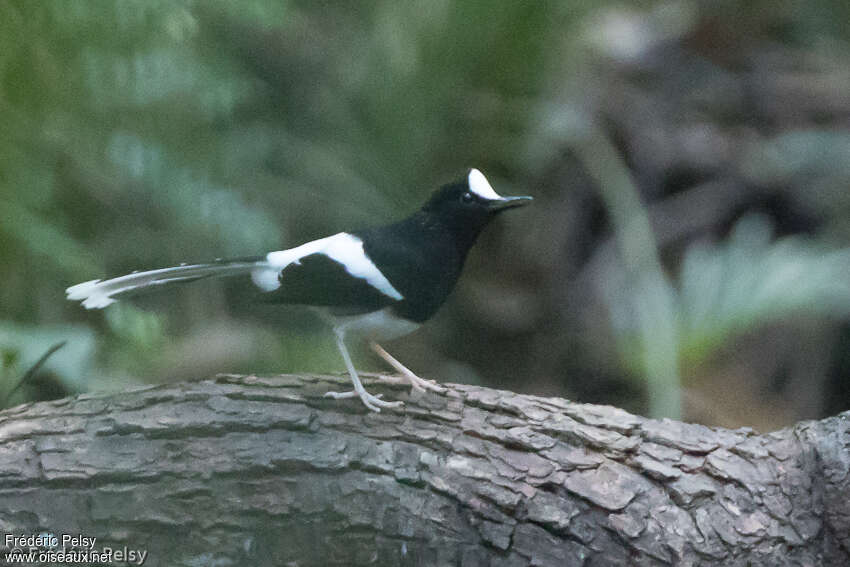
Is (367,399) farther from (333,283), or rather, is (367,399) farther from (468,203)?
(468,203)

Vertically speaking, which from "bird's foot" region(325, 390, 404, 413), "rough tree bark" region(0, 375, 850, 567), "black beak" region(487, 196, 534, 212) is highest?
"black beak" region(487, 196, 534, 212)

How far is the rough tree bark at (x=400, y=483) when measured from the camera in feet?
6.72

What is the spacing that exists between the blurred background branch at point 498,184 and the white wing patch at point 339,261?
1.85 ft

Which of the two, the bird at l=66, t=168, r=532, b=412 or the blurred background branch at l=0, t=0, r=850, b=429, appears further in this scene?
the blurred background branch at l=0, t=0, r=850, b=429

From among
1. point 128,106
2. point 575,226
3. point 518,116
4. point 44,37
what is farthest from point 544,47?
point 44,37

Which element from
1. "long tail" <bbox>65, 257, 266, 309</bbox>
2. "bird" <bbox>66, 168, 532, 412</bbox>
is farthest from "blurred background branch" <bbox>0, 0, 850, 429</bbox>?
"bird" <bbox>66, 168, 532, 412</bbox>

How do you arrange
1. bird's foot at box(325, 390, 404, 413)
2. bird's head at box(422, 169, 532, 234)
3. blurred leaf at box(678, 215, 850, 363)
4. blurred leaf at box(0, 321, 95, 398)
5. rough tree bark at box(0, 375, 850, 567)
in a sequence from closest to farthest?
rough tree bark at box(0, 375, 850, 567) < bird's foot at box(325, 390, 404, 413) < bird's head at box(422, 169, 532, 234) < blurred leaf at box(0, 321, 95, 398) < blurred leaf at box(678, 215, 850, 363)

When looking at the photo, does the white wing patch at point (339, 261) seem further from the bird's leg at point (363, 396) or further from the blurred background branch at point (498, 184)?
the blurred background branch at point (498, 184)

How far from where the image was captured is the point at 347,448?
7.24 ft

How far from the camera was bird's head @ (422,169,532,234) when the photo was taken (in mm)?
2518

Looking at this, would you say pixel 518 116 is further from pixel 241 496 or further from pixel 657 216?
pixel 241 496

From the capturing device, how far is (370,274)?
2398mm

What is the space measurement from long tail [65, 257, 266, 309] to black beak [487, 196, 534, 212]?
687 millimetres

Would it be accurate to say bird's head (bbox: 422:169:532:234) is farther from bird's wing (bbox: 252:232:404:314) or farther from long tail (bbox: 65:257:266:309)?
long tail (bbox: 65:257:266:309)
